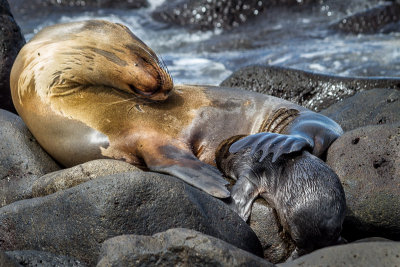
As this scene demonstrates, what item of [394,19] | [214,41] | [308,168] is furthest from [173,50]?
[308,168]

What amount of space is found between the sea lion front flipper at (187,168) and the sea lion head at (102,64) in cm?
52

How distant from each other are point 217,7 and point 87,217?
44.2 feet

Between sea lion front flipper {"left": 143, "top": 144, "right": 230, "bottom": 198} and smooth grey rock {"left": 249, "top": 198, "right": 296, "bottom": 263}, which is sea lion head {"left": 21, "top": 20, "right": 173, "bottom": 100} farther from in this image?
smooth grey rock {"left": 249, "top": 198, "right": 296, "bottom": 263}

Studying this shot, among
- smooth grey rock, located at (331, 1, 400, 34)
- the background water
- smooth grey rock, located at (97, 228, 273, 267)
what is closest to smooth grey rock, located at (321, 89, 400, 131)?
smooth grey rock, located at (97, 228, 273, 267)

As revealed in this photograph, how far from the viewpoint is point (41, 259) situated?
3.58 metres

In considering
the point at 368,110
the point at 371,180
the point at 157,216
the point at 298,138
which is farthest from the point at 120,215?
the point at 368,110

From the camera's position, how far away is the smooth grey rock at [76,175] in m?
4.50

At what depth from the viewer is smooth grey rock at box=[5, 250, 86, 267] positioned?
353 cm

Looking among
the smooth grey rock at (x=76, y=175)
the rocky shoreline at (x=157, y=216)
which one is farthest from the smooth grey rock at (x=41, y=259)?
the smooth grey rock at (x=76, y=175)

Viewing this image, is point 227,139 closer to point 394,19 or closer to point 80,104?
point 80,104

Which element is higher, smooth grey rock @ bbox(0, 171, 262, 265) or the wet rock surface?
smooth grey rock @ bbox(0, 171, 262, 265)

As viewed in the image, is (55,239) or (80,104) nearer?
(55,239)

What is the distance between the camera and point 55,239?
389cm

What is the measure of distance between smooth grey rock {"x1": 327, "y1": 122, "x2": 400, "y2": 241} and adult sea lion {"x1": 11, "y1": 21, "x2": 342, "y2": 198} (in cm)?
32
